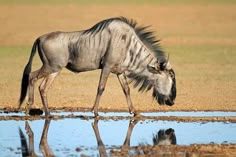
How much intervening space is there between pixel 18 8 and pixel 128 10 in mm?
5369

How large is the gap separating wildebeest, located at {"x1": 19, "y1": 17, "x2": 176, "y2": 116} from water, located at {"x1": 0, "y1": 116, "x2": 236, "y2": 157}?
1.24 meters

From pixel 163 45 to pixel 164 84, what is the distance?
14.4 meters

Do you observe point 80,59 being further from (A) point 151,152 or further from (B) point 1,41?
(B) point 1,41

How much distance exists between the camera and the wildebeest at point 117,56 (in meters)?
16.4

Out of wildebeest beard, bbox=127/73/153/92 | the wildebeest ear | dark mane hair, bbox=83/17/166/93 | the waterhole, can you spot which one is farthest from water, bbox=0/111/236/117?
the waterhole

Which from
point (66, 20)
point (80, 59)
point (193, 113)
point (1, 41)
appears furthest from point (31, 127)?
point (66, 20)

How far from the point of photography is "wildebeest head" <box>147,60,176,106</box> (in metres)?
16.5

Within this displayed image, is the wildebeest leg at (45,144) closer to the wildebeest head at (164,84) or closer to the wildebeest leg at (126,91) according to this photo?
the wildebeest leg at (126,91)

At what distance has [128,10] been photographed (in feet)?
134

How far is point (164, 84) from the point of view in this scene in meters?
16.6

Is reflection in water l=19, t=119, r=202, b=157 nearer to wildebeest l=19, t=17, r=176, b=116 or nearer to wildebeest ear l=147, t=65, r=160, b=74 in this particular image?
wildebeest l=19, t=17, r=176, b=116

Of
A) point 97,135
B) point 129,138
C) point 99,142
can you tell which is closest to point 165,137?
point 129,138

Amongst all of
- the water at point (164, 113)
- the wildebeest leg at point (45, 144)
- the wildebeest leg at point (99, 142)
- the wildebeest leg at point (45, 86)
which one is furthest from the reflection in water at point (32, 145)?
the water at point (164, 113)

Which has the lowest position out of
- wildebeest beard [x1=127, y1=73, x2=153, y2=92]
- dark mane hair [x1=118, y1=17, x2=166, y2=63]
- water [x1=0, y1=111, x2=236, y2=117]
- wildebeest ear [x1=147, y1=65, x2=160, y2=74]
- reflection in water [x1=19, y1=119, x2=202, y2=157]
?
reflection in water [x1=19, y1=119, x2=202, y2=157]
